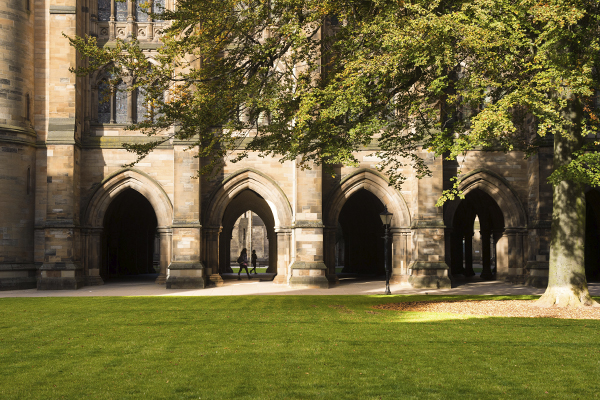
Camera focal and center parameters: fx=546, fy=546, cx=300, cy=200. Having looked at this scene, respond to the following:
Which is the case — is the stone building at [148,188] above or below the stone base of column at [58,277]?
above

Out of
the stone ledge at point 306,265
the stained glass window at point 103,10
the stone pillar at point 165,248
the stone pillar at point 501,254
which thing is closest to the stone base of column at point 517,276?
the stone pillar at point 501,254

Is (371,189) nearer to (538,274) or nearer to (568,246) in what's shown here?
(538,274)

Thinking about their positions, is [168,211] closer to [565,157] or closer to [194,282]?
[194,282]

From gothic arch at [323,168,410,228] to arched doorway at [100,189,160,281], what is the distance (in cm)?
983

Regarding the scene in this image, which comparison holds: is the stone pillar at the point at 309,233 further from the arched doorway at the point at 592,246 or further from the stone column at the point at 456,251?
the arched doorway at the point at 592,246

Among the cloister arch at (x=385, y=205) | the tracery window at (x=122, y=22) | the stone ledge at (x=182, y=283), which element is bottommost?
the stone ledge at (x=182, y=283)

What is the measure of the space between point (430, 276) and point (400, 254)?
1703mm

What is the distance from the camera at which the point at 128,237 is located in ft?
94.5

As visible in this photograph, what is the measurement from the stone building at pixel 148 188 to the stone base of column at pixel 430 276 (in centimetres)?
5

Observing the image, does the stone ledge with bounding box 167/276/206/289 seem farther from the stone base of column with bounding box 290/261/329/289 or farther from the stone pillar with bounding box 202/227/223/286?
the stone base of column with bounding box 290/261/329/289

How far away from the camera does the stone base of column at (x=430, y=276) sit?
19.6m

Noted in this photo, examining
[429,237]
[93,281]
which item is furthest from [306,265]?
[93,281]

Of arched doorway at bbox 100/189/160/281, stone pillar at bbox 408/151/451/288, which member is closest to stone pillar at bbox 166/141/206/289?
arched doorway at bbox 100/189/160/281

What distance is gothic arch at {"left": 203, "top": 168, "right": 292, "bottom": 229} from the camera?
2061cm
